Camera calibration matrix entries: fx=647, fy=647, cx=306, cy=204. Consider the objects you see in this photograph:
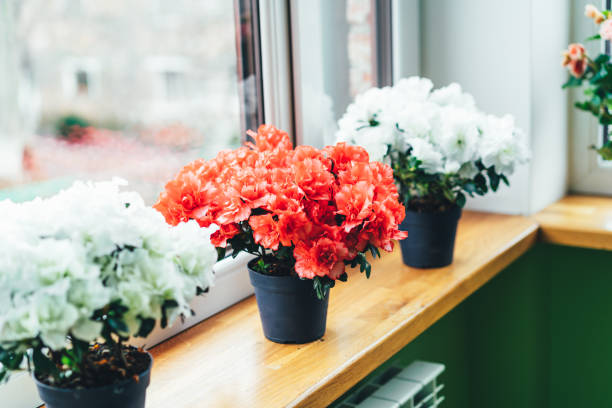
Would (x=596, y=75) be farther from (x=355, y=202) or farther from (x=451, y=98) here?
(x=355, y=202)

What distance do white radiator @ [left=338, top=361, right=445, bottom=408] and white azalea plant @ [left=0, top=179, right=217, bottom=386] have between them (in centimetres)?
74

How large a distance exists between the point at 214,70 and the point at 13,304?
30.1 inches

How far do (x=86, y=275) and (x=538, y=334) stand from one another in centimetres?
160

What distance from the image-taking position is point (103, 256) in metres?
0.72

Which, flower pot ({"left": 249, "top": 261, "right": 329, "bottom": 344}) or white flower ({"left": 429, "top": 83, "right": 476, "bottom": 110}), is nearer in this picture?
flower pot ({"left": 249, "top": 261, "right": 329, "bottom": 344})

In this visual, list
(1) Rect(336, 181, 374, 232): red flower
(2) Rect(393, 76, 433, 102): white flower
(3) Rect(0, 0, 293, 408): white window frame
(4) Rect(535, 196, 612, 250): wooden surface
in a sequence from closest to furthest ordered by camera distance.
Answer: (1) Rect(336, 181, 374, 232): red flower
(3) Rect(0, 0, 293, 408): white window frame
(2) Rect(393, 76, 433, 102): white flower
(4) Rect(535, 196, 612, 250): wooden surface

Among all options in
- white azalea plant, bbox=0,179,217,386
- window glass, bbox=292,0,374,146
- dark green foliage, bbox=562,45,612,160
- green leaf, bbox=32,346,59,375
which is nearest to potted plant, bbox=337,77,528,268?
window glass, bbox=292,0,374,146

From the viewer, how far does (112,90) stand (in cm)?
111

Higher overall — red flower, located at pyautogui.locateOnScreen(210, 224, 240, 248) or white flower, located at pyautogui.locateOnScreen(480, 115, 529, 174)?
white flower, located at pyautogui.locateOnScreen(480, 115, 529, 174)

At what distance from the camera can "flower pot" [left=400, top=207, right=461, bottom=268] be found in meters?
1.42

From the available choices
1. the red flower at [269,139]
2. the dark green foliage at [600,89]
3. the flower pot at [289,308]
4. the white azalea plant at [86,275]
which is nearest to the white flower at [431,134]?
the red flower at [269,139]

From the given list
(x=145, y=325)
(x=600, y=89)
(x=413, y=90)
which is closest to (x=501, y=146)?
(x=413, y=90)

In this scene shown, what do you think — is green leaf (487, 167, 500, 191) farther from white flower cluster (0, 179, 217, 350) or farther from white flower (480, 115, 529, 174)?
white flower cluster (0, 179, 217, 350)

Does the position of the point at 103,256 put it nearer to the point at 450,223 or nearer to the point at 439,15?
the point at 450,223
